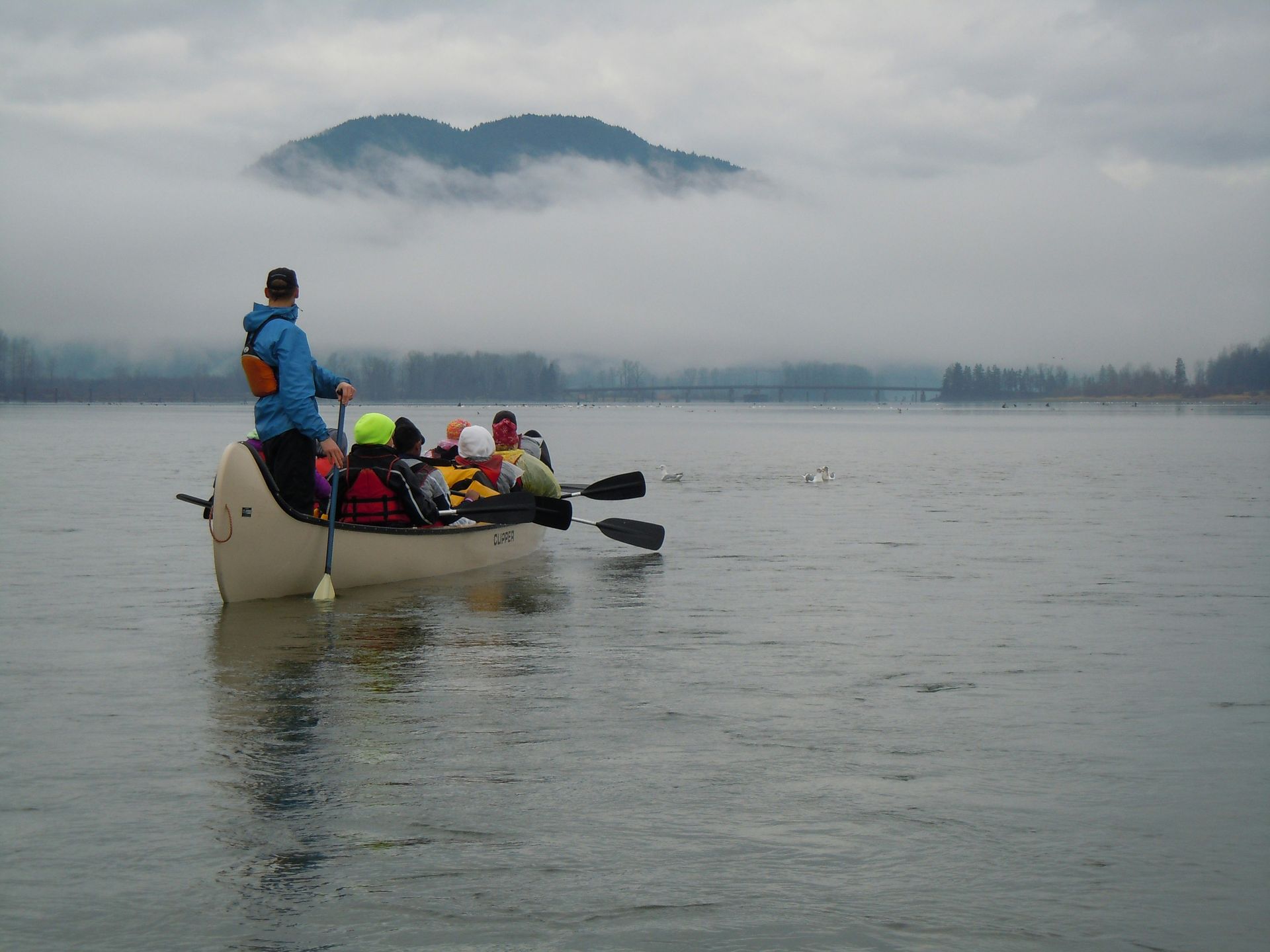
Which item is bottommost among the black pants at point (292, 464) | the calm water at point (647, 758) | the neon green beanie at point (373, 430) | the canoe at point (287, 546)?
the calm water at point (647, 758)

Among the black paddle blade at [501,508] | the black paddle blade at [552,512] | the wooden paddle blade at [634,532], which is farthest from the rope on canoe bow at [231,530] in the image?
the wooden paddle blade at [634,532]

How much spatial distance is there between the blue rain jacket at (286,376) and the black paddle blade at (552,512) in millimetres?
5206

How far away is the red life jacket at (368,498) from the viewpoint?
14.8 m

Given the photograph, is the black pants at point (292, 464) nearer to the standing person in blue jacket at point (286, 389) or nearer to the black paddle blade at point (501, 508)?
the standing person in blue jacket at point (286, 389)

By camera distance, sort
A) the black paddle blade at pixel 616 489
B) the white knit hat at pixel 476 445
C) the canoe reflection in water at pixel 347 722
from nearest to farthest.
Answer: the canoe reflection in water at pixel 347 722 < the white knit hat at pixel 476 445 < the black paddle blade at pixel 616 489

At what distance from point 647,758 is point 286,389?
21.4ft

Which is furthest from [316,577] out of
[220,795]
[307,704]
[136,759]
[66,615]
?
[220,795]

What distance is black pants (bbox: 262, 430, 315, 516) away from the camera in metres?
13.2

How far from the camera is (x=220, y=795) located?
6957mm

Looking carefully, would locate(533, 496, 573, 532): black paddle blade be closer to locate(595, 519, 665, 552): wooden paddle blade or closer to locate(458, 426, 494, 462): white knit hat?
locate(458, 426, 494, 462): white knit hat

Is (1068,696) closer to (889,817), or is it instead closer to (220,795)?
(889,817)

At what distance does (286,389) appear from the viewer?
42.1ft

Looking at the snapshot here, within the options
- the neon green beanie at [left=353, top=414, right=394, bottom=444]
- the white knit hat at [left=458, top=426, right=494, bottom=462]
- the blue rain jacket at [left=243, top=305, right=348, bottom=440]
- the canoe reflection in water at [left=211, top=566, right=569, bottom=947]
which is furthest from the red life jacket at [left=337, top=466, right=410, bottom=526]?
the white knit hat at [left=458, top=426, right=494, bottom=462]

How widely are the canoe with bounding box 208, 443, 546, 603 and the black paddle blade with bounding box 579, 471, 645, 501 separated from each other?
5.33 meters
